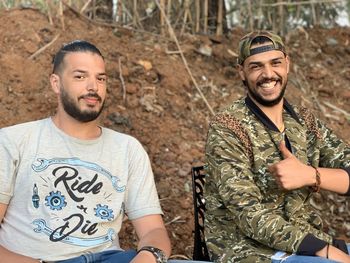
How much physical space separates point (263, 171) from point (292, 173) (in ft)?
0.61

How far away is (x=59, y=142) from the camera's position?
3240mm

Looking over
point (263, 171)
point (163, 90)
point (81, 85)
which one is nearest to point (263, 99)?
point (263, 171)

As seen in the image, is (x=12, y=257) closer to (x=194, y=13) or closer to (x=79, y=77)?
(x=79, y=77)

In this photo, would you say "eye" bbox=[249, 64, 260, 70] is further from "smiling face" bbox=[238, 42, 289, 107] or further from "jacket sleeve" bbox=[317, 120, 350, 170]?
"jacket sleeve" bbox=[317, 120, 350, 170]

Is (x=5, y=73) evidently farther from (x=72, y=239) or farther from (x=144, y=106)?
(x=72, y=239)

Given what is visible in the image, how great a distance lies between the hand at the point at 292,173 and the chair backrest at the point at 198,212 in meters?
0.63

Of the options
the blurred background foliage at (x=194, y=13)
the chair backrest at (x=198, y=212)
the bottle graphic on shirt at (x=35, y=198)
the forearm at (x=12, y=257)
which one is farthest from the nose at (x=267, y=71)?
the blurred background foliage at (x=194, y=13)

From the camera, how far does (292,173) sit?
3029 mm

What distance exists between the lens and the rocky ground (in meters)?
5.22

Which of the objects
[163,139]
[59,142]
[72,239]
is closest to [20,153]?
[59,142]

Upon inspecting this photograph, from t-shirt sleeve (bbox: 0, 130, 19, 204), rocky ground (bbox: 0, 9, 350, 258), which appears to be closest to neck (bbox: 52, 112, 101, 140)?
t-shirt sleeve (bbox: 0, 130, 19, 204)

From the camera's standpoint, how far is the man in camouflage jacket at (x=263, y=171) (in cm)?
297

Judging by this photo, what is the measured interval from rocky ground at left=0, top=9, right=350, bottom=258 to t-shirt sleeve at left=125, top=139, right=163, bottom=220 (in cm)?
138

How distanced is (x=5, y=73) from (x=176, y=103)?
4.77 ft
